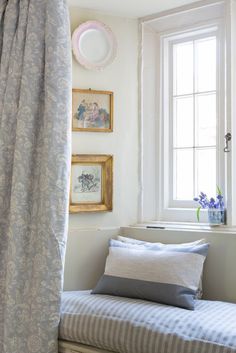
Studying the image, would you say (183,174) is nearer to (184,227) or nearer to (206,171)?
(206,171)

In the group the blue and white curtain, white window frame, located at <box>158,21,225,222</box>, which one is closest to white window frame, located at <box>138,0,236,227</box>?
white window frame, located at <box>158,21,225,222</box>

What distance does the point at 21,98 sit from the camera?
289cm

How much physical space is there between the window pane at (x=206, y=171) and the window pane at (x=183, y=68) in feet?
1.29

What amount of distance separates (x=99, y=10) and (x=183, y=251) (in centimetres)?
153

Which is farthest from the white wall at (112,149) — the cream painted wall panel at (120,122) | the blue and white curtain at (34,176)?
the blue and white curtain at (34,176)

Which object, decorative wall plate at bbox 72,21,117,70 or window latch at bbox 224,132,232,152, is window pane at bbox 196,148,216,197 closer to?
window latch at bbox 224,132,232,152

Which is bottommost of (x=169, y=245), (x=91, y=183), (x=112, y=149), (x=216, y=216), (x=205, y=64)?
(x=169, y=245)

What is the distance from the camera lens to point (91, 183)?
10.6ft

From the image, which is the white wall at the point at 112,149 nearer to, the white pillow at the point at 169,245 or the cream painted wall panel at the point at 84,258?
the cream painted wall panel at the point at 84,258

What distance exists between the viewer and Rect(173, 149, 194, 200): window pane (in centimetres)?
325

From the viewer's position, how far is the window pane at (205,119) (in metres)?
3.15

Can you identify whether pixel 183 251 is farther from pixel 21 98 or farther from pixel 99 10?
pixel 99 10

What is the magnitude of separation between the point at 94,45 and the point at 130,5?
31 centimetres

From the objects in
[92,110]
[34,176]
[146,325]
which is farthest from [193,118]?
[146,325]
